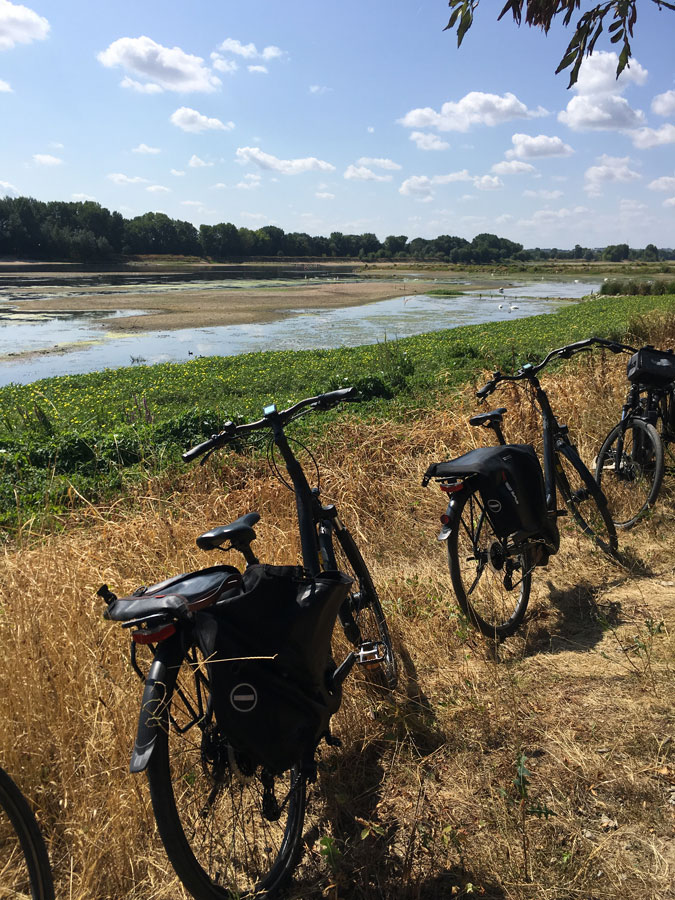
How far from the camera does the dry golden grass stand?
2.04 meters

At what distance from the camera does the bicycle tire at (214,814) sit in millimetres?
1746

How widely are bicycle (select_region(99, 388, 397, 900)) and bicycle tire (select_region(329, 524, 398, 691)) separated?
8.7 inches

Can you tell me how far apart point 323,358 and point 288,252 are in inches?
5026

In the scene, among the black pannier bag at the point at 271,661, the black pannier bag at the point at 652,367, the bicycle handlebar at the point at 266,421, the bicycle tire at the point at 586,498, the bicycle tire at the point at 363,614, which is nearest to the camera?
the black pannier bag at the point at 271,661

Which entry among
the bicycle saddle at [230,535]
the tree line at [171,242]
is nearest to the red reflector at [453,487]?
the bicycle saddle at [230,535]

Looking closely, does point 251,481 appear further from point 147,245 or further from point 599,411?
point 147,245

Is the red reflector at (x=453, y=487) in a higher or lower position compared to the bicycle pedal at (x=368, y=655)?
higher

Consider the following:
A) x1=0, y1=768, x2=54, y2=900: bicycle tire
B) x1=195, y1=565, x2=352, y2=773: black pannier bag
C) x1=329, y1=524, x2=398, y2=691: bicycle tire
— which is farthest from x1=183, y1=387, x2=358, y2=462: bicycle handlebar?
x1=0, y1=768, x2=54, y2=900: bicycle tire

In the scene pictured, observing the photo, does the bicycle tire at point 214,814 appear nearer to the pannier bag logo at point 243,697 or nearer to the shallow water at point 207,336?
the pannier bag logo at point 243,697

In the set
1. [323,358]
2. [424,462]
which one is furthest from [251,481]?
[323,358]

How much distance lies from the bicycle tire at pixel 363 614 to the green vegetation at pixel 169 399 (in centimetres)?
302

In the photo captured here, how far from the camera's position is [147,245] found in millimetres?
115875

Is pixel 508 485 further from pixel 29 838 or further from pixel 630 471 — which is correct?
pixel 29 838

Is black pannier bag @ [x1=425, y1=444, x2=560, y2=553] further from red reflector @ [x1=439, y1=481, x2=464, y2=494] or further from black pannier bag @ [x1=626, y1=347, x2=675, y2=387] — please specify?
black pannier bag @ [x1=626, y1=347, x2=675, y2=387]
